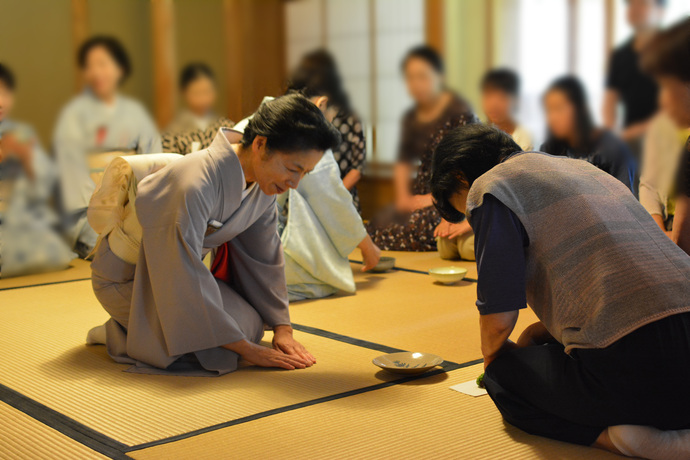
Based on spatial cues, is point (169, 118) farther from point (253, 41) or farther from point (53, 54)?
point (253, 41)

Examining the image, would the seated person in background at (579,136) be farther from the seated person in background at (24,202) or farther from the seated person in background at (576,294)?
the seated person in background at (24,202)

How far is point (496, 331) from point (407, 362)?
636 mm

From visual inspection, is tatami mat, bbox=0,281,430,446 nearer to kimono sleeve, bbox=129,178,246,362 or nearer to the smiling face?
kimono sleeve, bbox=129,178,246,362

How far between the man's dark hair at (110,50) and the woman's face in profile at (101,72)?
2 centimetres

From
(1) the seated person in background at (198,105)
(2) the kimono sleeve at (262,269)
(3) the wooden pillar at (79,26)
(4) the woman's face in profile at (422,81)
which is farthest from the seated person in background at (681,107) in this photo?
(3) the wooden pillar at (79,26)

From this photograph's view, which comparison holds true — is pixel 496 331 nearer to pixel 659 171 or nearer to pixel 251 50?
pixel 659 171

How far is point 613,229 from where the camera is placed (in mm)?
1600

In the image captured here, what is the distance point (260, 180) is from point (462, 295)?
148 cm

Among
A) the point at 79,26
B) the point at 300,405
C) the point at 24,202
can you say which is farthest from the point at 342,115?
the point at 300,405

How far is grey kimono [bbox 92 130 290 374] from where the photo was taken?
7.53 feet

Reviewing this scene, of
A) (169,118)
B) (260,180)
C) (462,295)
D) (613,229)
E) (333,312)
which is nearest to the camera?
(613,229)

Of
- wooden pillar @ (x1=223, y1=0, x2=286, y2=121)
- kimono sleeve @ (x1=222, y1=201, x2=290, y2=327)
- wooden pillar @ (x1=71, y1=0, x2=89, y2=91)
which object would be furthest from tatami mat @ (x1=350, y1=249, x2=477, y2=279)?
wooden pillar @ (x1=71, y1=0, x2=89, y2=91)

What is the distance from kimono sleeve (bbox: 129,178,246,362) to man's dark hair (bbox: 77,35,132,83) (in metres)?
2.92

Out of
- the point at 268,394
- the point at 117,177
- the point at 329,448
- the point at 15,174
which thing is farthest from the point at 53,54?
the point at 329,448
